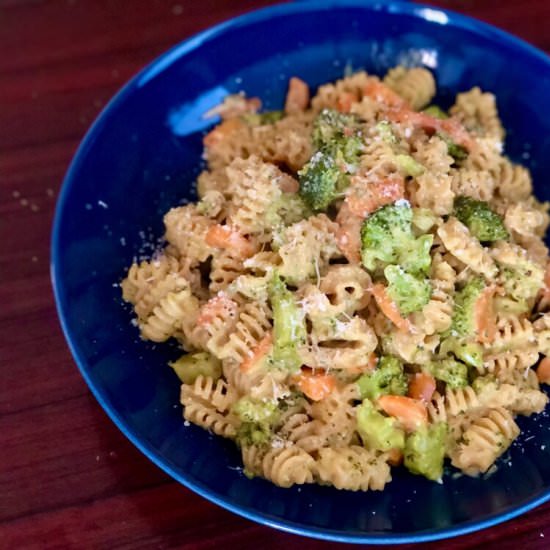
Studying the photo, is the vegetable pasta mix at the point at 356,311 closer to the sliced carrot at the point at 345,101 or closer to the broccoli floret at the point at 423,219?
the broccoli floret at the point at 423,219

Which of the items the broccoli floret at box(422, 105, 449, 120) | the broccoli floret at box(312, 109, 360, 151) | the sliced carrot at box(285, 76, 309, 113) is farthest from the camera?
the sliced carrot at box(285, 76, 309, 113)

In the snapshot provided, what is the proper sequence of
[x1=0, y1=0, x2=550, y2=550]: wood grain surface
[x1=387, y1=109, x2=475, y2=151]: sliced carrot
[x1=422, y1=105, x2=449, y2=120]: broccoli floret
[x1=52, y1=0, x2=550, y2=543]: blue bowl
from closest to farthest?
1. [x1=52, y1=0, x2=550, y2=543]: blue bowl
2. [x1=0, y1=0, x2=550, y2=550]: wood grain surface
3. [x1=387, y1=109, x2=475, y2=151]: sliced carrot
4. [x1=422, y1=105, x2=449, y2=120]: broccoli floret

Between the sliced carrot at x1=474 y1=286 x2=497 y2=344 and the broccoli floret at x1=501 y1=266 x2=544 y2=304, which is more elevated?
the broccoli floret at x1=501 y1=266 x2=544 y2=304

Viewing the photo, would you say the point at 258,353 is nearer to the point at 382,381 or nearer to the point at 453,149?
the point at 382,381

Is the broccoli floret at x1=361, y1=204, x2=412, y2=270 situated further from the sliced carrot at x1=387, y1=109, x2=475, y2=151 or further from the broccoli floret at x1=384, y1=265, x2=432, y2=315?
the sliced carrot at x1=387, y1=109, x2=475, y2=151

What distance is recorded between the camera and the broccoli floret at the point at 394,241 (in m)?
1.52

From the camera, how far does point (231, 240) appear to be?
1.63 meters

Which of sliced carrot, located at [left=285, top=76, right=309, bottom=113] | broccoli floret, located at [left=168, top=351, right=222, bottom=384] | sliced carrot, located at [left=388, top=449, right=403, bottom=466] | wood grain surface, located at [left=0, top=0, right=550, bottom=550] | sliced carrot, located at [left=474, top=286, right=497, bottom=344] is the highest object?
sliced carrot, located at [left=474, top=286, right=497, bottom=344]

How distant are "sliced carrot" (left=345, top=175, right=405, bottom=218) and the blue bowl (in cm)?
50

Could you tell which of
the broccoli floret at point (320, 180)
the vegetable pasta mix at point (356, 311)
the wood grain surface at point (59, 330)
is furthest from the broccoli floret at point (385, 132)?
the wood grain surface at point (59, 330)

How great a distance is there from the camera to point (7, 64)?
237cm

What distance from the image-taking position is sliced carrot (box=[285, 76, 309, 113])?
2.07m

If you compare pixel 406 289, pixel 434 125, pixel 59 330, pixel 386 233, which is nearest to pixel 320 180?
pixel 386 233

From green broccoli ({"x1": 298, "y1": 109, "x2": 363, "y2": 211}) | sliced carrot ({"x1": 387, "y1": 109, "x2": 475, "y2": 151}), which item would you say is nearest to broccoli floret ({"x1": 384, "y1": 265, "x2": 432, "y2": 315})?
green broccoli ({"x1": 298, "y1": 109, "x2": 363, "y2": 211})
